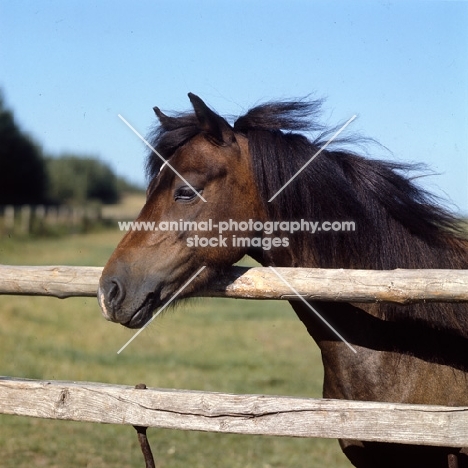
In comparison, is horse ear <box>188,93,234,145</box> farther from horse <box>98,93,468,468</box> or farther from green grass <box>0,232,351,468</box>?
green grass <box>0,232,351,468</box>

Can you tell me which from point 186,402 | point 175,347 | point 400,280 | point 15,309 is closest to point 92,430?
point 186,402

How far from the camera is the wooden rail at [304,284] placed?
2.96 meters

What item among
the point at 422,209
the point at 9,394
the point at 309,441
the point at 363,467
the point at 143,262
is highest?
the point at 422,209

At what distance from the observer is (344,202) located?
143 inches

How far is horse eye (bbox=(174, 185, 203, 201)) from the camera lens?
355 centimetres

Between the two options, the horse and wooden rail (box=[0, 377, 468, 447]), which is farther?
the horse

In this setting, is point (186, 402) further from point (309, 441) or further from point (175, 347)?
point (175, 347)

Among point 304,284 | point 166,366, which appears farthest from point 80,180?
point 304,284

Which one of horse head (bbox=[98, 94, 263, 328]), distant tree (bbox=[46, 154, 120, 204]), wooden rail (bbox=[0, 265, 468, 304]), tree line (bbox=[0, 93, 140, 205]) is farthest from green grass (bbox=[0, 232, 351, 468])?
distant tree (bbox=[46, 154, 120, 204])

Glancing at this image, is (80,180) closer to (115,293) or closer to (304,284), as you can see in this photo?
(115,293)

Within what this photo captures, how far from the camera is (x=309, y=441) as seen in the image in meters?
7.84

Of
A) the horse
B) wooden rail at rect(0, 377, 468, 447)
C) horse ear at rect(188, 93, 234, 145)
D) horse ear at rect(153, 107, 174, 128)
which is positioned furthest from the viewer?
horse ear at rect(153, 107, 174, 128)

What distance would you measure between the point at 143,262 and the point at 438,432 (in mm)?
1606

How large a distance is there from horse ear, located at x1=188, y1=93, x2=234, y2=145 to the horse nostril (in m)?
0.96
